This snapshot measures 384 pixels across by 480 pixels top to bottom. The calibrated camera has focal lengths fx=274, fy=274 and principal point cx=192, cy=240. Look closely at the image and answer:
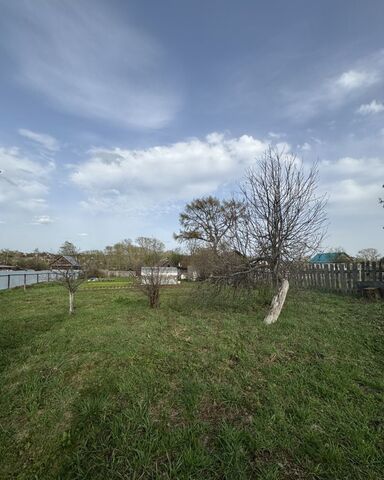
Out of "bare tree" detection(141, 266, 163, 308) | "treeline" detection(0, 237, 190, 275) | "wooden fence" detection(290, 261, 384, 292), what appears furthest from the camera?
"treeline" detection(0, 237, 190, 275)

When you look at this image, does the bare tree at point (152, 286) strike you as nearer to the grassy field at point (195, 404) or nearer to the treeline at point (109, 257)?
the grassy field at point (195, 404)

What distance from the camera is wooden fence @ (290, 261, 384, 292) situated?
9617mm

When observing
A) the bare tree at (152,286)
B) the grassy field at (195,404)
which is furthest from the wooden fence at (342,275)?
the bare tree at (152,286)

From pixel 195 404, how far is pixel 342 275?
991 centimetres

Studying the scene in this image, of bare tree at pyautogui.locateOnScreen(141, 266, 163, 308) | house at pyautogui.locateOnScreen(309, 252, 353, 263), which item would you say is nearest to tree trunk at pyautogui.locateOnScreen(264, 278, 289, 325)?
house at pyautogui.locateOnScreen(309, 252, 353, 263)

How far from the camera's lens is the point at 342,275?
10.9 metres

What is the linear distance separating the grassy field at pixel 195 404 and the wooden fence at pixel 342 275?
3983mm

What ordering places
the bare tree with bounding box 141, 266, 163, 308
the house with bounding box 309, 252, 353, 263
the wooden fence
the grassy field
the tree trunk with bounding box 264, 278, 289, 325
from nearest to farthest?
the grassy field, the tree trunk with bounding box 264, 278, 289, 325, the house with bounding box 309, 252, 353, 263, the bare tree with bounding box 141, 266, 163, 308, the wooden fence

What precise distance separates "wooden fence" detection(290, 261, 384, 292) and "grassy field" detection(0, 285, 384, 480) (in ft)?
13.1

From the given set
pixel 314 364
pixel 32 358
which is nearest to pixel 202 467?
pixel 314 364

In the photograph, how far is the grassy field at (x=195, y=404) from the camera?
2.25 meters

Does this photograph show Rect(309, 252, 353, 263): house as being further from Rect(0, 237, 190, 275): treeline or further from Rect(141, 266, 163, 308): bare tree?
Rect(0, 237, 190, 275): treeline

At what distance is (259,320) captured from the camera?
6277mm

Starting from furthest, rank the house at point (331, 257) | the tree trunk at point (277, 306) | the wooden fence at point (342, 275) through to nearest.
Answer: the wooden fence at point (342, 275), the house at point (331, 257), the tree trunk at point (277, 306)
